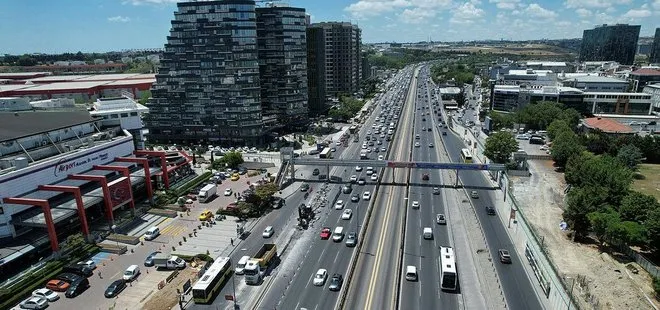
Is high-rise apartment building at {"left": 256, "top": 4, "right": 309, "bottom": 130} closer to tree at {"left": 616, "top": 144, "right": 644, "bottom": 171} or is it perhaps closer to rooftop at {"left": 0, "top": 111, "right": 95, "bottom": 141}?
rooftop at {"left": 0, "top": 111, "right": 95, "bottom": 141}

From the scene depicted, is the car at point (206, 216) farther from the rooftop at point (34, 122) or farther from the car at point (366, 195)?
the rooftop at point (34, 122)

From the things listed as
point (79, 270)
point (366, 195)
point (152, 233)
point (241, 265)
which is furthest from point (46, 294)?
point (366, 195)

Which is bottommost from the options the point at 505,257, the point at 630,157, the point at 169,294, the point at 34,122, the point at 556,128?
the point at 169,294

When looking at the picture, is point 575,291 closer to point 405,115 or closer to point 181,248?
point 181,248

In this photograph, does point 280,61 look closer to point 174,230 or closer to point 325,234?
point 174,230

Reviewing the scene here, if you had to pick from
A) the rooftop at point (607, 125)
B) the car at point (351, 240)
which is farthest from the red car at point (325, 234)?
the rooftop at point (607, 125)

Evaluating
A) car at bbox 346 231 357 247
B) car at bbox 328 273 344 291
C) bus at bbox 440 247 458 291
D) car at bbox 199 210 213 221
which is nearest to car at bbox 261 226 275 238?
car at bbox 346 231 357 247

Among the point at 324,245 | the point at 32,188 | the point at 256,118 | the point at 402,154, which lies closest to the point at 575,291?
the point at 324,245
